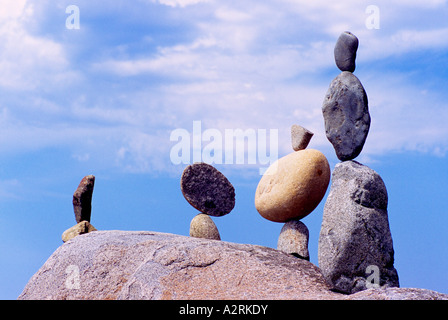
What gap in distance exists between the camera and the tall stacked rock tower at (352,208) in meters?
6.76

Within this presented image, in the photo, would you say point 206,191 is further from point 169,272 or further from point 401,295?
point 401,295

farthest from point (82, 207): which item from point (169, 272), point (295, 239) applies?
point (295, 239)

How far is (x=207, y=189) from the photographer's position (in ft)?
31.9

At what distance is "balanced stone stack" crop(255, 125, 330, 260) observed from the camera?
26.7ft

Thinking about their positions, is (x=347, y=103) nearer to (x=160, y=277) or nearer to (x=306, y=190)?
(x=306, y=190)

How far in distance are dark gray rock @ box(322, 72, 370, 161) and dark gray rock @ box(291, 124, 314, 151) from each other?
1.29 meters

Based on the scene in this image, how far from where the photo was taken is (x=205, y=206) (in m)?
9.74

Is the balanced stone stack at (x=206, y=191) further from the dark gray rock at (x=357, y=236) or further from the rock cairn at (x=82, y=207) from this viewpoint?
the dark gray rock at (x=357, y=236)

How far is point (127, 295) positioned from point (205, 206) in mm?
3644

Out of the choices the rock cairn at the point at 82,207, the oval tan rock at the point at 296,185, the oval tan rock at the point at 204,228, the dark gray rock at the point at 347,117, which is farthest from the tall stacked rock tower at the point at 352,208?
the rock cairn at the point at 82,207

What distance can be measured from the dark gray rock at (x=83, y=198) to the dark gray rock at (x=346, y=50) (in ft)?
20.1
